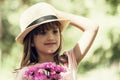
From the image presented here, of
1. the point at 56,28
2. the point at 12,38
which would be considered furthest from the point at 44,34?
the point at 12,38

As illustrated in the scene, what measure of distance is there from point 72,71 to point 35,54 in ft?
0.84

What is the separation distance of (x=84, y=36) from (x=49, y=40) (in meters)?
0.24

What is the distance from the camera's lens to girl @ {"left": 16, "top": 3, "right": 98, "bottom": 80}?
299cm

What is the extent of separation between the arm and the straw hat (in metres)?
0.09

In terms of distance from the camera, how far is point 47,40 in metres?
2.99

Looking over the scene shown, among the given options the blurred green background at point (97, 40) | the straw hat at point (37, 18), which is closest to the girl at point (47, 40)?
the straw hat at point (37, 18)

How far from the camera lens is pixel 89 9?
6.88m

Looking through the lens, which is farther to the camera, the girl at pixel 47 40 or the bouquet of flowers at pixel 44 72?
the girl at pixel 47 40

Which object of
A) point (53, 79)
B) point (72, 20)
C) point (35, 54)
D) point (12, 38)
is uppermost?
point (12, 38)

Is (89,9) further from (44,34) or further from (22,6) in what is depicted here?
(44,34)

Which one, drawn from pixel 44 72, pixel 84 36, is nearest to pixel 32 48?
pixel 84 36

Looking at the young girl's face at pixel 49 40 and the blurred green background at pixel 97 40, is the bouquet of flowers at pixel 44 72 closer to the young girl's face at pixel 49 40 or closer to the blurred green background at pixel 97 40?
the young girl's face at pixel 49 40

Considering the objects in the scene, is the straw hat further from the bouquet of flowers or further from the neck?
the bouquet of flowers

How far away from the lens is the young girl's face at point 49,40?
2980 millimetres
